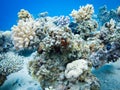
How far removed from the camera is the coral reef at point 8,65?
5816mm

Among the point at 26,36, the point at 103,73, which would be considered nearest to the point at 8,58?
the point at 26,36

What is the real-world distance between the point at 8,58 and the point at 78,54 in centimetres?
318

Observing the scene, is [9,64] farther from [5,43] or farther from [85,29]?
[85,29]

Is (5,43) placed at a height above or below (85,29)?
above

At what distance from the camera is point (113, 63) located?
17.7ft

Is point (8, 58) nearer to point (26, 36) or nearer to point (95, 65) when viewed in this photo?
point (26, 36)

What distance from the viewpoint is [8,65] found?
620 centimetres

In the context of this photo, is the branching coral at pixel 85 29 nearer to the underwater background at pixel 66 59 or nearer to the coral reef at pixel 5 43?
the underwater background at pixel 66 59

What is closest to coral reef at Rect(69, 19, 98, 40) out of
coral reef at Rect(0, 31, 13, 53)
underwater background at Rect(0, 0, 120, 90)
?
underwater background at Rect(0, 0, 120, 90)

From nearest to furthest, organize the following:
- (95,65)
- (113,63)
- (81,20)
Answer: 1. (95,65)
2. (113,63)
3. (81,20)

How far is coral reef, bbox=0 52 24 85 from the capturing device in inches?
229

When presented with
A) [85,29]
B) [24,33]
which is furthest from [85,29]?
[24,33]

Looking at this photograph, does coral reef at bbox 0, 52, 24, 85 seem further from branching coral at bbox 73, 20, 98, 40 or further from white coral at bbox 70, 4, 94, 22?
white coral at bbox 70, 4, 94, 22

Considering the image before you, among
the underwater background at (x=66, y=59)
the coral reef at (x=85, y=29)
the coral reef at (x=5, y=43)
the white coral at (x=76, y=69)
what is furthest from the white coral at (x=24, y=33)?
the white coral at (x=76, y=69)
